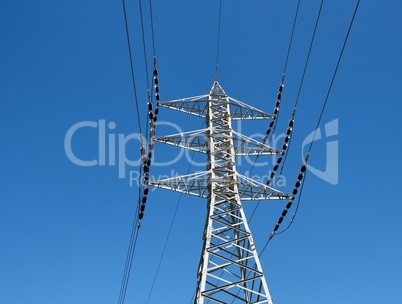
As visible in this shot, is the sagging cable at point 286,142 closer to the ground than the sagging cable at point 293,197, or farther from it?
farther from it

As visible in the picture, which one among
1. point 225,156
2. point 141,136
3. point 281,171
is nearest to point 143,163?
point 141,136

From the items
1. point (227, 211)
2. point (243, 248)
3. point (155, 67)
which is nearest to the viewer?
point (243, 248)

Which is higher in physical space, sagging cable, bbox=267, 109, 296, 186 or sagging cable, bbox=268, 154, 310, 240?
sagging cable, bbox=267, 109, 296, 186

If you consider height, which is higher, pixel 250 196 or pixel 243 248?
pixel 250 196

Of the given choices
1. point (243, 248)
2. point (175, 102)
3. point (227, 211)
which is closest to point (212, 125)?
point (175, 102)

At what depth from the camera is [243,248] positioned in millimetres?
14430

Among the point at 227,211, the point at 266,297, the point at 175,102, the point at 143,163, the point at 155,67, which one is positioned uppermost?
the point at 175,102

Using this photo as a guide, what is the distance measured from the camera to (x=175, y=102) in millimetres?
19531

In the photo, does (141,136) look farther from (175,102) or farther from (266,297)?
(266,297)

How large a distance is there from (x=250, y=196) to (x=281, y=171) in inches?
111

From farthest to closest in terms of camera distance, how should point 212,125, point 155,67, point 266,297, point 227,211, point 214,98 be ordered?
point 214,98
point 212,125
point 155,67
point 227,211
point 266,297

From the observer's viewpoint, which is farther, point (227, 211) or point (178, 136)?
point (178, 136)

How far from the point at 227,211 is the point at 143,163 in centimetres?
321

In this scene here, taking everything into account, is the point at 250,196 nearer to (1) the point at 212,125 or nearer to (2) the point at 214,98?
(1) the point at 212,125
